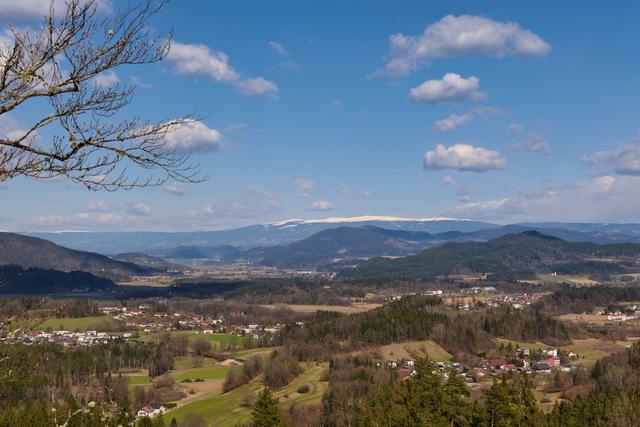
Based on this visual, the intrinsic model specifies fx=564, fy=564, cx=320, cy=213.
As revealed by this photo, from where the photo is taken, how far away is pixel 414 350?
319 feet

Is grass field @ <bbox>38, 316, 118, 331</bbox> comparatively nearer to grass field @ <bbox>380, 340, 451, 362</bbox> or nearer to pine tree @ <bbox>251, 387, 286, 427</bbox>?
grass field @ <bbox>380, 340, 451, 362</bbox>

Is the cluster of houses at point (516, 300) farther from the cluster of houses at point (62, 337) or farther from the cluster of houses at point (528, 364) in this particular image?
the cluster of houses at point (62, 337)

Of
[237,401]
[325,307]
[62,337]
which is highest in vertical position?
[62,337]

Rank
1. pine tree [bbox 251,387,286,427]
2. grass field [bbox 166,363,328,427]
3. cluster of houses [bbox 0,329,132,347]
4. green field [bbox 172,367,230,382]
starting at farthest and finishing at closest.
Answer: green field [bbox 172,367,230,382]
grass field [bbox 166,363,328,427]
pine tree [bbox 251,387,286,427]
cluster of houses [bbox 0,329,132,347]

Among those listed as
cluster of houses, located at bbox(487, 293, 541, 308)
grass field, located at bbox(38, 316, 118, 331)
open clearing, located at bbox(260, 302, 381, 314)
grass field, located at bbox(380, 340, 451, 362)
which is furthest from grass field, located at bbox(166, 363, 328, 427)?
cluster of houses, located at bbox(487, 293, 541, 308)

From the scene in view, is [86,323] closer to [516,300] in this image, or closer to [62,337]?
[516,300]

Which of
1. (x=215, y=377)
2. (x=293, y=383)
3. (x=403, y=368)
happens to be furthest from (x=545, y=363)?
(x=215, y=377)

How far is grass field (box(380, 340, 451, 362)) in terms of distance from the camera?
9412 cm

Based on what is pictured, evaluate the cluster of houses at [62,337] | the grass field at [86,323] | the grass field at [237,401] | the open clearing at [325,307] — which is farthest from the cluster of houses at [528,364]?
the grass field at [86,323]

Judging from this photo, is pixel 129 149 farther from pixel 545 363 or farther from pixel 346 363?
pixel 545 363

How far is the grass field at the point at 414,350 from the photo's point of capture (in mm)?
94125

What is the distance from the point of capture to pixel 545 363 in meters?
85.8

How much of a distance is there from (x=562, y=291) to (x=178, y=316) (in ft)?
370

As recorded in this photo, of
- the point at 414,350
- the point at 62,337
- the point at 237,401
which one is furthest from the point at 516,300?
the point at 62,337
